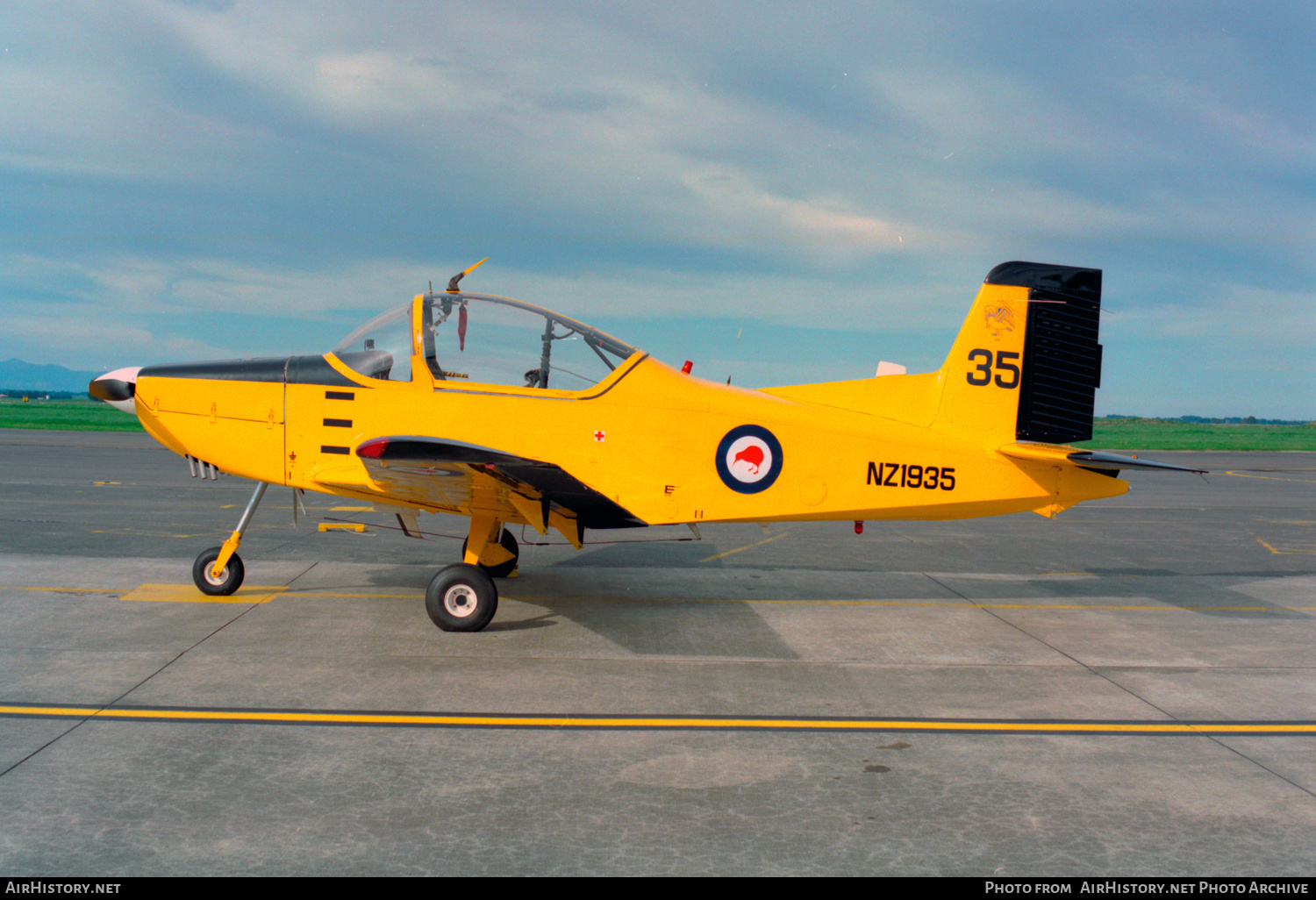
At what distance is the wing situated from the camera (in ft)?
20.0

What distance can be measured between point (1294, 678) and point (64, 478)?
803 inches

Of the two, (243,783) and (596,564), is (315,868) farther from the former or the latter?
(596,564)

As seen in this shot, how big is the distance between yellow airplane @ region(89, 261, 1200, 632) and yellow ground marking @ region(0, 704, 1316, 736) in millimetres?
1947

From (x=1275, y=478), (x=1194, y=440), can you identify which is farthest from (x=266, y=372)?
(x=1194, y=440)

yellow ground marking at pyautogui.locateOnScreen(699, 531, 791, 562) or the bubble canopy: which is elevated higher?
the bubble canopy

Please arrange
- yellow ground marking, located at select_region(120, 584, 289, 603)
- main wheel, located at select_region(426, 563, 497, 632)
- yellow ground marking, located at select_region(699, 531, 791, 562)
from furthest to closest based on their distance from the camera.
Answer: yellow ground marking, located at select_region(699, 531, 791, 562) → yellow ground marking, located at select_region(120, 584, 289, 603) → main wheel, located at select_region(426, 563, 497, 632)

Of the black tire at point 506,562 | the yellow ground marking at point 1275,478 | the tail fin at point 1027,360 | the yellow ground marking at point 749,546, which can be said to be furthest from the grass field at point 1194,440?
the black tire at point 506,562

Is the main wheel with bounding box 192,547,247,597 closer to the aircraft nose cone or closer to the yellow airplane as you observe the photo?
the yellow airplane

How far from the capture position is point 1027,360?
794cm

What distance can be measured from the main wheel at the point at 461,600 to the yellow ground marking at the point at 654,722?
185 cm

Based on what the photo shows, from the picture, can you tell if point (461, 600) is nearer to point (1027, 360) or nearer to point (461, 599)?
point (461, 599)

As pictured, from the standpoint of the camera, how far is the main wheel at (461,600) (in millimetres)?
6844

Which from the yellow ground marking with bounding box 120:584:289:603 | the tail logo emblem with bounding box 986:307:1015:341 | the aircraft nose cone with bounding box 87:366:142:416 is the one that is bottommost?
the yellow ground marking with bounding box 120:584:289:603

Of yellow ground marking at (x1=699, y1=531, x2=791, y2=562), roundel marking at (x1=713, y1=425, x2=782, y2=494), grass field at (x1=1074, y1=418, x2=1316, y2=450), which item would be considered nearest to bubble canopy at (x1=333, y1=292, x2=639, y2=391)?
roundel marking at (x1=713, y1=425, x2=782, y2=494)
